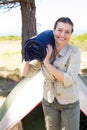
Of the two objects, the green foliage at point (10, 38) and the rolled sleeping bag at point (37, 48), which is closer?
the rolled sleeping bag at point (37, 48)

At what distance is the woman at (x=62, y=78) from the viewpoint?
2467mm

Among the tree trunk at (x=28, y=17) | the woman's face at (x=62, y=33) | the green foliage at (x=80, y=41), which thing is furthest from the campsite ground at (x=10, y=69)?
the woman's face at (x=62, y=33)

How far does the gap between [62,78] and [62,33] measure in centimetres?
32

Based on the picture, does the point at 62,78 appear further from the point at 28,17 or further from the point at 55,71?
the point at 28,17

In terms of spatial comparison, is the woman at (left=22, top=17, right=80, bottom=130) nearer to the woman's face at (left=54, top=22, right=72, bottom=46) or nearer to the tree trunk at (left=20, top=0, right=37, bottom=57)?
the woman's face at (left=54, top=22, right=72, bottom=46)

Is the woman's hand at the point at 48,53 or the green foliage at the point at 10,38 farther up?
the woman's hand at the point at 48,53

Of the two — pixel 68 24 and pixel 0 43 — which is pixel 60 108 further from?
pixel 0 43

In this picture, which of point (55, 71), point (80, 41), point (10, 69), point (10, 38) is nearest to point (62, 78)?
point (55, 71)

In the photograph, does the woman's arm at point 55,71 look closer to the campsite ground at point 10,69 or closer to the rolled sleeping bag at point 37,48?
the rolled sleeping bag at point 37,48

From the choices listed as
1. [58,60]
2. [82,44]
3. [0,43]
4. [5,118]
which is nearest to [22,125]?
[5,118]

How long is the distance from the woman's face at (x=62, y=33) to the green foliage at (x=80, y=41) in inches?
421

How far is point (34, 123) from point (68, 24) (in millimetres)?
1843

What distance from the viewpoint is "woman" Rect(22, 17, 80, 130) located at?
97.1 inches

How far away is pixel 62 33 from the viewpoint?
2.48 meters
